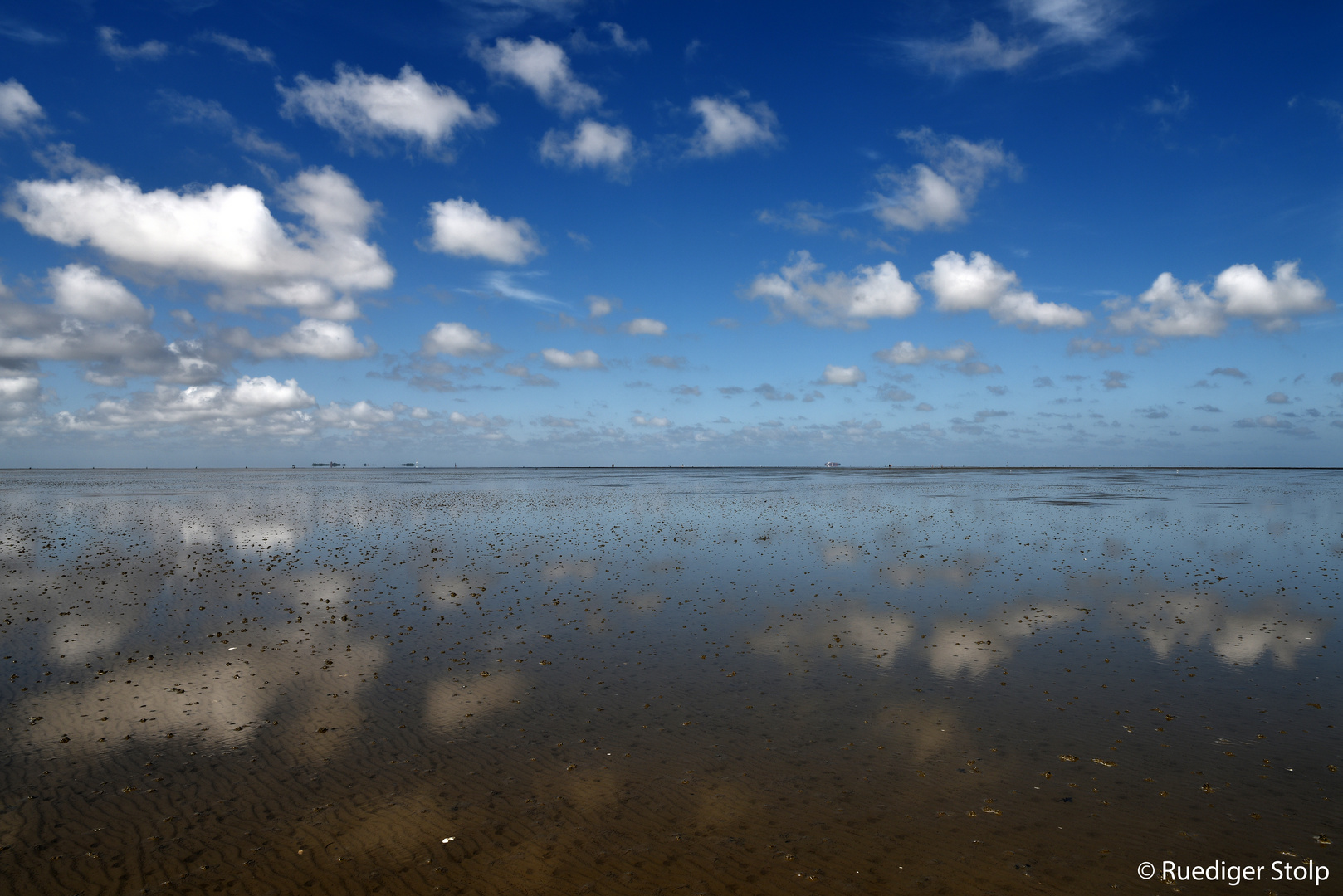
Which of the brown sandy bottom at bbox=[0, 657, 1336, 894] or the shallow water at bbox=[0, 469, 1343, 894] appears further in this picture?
the shallow water at bbox=[0, 469, 1343, 894]

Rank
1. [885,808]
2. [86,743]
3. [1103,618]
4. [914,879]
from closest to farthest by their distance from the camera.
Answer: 1. [914,879]
2. [885,808]
3. [86,743]
4. [1103,618]

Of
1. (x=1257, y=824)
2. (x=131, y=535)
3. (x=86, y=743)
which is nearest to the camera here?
(x=1257, y=824)

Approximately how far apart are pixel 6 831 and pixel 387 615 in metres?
12.4

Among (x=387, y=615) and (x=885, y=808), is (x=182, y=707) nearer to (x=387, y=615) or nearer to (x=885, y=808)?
(x=387, y=615)

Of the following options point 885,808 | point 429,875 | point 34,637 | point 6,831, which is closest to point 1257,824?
point 885,808

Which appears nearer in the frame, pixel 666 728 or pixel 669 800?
pixel 669 800

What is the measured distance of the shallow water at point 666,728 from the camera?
880 cm

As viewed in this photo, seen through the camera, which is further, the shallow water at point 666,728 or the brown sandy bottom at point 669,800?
the shallow water at point 666,728

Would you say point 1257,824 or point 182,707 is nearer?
point 1257,824

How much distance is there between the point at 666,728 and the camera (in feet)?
42.4

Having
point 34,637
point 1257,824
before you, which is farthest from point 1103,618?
point 34,637

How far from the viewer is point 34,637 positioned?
19266 mm

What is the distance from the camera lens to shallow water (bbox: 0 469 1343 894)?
8.80 metres

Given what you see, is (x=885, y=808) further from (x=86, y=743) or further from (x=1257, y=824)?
(x=86, y=743)
